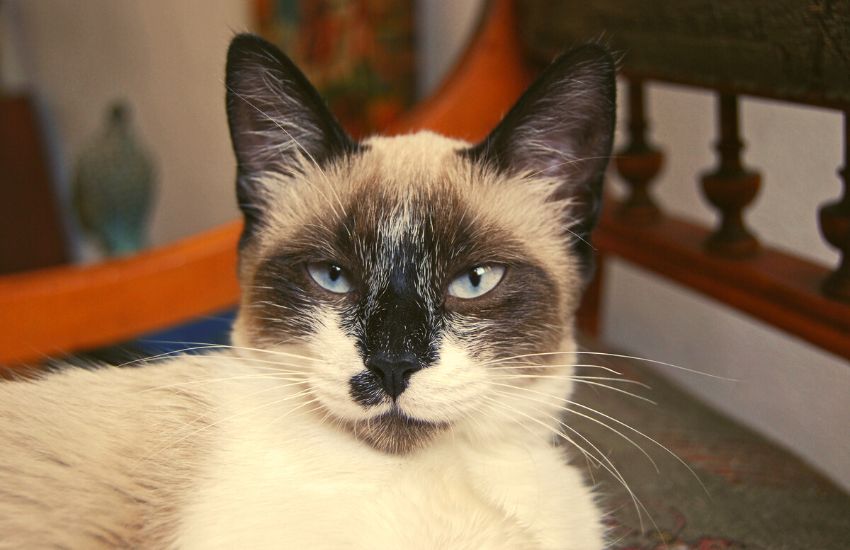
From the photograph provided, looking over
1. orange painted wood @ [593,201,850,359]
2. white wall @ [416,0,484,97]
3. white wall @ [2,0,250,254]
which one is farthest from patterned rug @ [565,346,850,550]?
white wall @ [2,0,250,254]

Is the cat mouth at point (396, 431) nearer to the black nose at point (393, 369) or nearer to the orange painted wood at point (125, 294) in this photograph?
the black nose at point (393, 369)

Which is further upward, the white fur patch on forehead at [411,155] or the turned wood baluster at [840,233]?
the white fur patch on forehead at [411,155]

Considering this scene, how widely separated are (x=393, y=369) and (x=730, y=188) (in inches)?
26.4

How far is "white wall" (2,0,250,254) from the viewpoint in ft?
9.51

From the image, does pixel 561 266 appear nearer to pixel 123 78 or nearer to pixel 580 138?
pixel 580 138

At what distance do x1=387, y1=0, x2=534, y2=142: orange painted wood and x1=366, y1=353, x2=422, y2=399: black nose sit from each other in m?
0.88

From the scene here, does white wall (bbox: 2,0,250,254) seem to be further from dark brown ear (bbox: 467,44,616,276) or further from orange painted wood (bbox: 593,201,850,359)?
dark brown ear (bbox: 467,44,616,276)

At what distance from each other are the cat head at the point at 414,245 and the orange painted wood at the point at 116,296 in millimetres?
600

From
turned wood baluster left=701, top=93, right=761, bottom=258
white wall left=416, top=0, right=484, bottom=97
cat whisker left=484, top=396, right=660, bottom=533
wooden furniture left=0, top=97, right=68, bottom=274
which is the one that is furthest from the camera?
wooden furniture left=0, top=97, right=68, bottom=274

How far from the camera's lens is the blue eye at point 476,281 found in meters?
0.69

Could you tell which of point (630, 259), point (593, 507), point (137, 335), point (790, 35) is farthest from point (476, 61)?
point (593, 507)

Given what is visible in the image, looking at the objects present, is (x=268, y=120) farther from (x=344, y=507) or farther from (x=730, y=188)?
(x=730, y=188)

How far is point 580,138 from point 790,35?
0.29 m

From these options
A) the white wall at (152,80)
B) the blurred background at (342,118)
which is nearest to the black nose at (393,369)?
the blurred background at (342,118)
